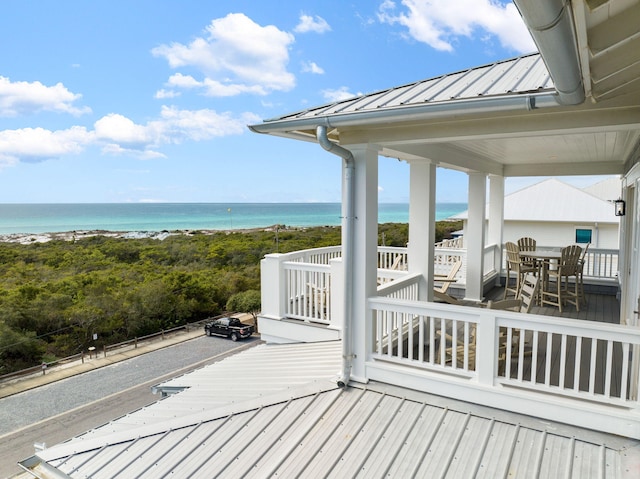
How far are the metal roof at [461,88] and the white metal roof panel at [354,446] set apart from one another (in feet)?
8.60

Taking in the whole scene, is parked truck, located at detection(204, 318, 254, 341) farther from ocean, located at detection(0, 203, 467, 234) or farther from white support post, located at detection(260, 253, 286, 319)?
ocean, located at detection(0, 203, 467, 234)

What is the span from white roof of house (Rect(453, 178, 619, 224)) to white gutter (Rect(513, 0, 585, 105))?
18133mm

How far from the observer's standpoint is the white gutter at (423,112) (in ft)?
9.71

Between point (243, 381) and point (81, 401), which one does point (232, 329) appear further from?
point (243, 381)

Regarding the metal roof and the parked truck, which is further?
the parked truck

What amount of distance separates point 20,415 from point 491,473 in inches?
659

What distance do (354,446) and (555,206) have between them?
819 inches

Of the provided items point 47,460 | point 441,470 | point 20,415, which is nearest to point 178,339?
point 20,415

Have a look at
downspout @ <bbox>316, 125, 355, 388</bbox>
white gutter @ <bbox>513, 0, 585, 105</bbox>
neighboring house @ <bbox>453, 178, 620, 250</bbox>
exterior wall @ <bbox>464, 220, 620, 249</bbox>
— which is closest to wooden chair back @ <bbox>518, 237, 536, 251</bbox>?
downspout @ <bbox>316, 125, 355, 388</bbox>

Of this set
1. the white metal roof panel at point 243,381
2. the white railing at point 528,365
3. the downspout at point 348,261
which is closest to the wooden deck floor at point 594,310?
the white railing at point 528,365

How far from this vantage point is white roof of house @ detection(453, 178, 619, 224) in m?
19.3

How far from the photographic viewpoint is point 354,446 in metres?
3.41

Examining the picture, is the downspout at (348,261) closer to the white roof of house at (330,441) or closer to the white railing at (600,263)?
the white roof of house at (330,441)

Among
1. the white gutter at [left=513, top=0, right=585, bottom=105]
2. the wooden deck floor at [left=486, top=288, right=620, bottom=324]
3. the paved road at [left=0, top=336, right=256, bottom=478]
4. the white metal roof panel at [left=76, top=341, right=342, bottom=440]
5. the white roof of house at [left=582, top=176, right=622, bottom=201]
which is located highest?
the white roof of house at [left=582, top=176, right=622, bottom=201]
